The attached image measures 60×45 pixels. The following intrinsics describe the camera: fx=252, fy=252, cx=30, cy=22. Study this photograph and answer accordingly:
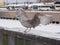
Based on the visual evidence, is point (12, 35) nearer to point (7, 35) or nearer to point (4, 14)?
point (7, 35)

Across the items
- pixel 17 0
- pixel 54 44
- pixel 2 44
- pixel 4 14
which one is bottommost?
pixel 17 0

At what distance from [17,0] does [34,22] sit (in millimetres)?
5438

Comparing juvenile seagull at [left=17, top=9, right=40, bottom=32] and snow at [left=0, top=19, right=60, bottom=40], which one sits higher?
juvenile seagull at [left=17, top=9, right=40, bottom=32]

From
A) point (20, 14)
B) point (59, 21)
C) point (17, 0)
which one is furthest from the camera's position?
point (17, 0)

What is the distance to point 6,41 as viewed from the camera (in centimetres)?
184

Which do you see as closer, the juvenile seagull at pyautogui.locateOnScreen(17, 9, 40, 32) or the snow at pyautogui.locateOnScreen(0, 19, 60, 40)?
the snow at pyautogui.locateOnScreen(0, 19, 60, 40)

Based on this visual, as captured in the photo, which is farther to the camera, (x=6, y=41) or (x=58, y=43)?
(x=6, y=41)

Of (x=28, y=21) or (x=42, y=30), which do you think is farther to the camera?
(x=42, y=30)

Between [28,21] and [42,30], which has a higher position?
[28,21]

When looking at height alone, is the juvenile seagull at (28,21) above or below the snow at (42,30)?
above

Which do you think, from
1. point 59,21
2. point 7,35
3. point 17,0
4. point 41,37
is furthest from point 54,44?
point 17,0

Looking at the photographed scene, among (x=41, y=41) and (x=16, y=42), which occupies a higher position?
(x=41, y=41)

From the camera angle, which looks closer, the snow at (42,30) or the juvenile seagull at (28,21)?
the snow at (42,30)

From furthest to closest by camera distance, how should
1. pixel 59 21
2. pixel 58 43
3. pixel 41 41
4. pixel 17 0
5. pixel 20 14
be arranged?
1. pixel 17 0
2. pixel 59 21
3. pixel 20 14
4. pixel 41 41
5. pixel 58 43
